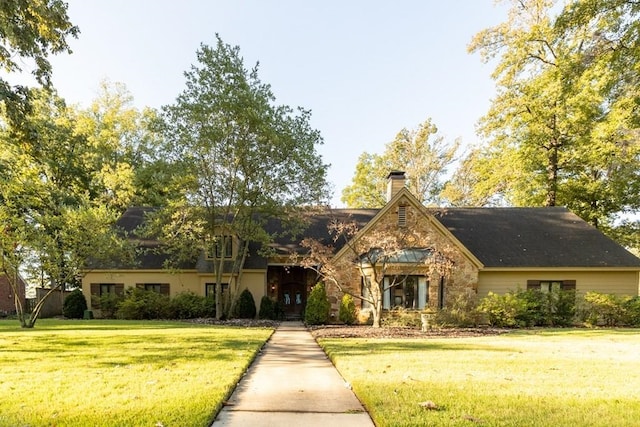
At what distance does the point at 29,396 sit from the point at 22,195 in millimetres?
14883

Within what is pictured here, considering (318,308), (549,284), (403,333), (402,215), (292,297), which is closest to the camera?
(403,333)

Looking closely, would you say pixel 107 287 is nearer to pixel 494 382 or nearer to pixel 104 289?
pixel 104 289

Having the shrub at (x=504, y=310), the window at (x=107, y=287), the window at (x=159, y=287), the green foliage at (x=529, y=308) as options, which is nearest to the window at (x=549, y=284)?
the green foliage at (x=529, y=308)

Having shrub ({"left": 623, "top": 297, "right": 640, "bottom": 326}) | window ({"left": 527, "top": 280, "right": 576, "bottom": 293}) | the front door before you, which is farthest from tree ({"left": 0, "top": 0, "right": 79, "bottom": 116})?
shrub ({"left": 623, "top": 297, "right": 640, "bottom": 326})

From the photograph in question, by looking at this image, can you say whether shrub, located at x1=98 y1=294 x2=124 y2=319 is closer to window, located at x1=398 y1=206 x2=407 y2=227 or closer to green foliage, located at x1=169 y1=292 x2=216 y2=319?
green foliage, located at x1=169 y1=292 x2=216 y2=319

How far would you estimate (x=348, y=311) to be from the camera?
1720cm

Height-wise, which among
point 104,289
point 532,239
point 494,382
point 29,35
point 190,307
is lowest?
point 190,307

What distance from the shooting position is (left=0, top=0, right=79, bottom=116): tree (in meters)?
8.75

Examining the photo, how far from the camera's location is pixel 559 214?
22.6m

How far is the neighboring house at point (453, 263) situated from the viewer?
17.6 metres

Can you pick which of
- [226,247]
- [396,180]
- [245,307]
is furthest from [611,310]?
[226,247]

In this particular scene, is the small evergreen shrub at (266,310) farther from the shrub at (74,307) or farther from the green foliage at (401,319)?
the shrub at (74,307)

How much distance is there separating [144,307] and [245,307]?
509 centimetres

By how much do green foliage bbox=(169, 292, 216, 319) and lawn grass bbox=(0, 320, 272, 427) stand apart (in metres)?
8.51
